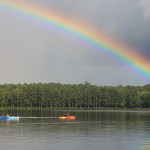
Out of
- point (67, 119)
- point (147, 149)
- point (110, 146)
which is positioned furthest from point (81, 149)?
point (67, 119)

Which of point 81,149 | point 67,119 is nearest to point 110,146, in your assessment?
point 81,149

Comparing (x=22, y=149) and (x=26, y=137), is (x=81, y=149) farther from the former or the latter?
(x=26, y=137)

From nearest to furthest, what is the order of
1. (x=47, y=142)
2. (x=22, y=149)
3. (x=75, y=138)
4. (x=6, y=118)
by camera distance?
1. (x=22, y=149)
2. (x=47, y=142)
3. (x=75, y=138)
4. (x=6, y=118)

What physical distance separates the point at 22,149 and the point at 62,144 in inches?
320

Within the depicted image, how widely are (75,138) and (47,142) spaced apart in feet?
24.3

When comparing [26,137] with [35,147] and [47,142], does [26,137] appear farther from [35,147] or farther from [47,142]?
[35,147]

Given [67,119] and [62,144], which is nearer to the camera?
[62,144]

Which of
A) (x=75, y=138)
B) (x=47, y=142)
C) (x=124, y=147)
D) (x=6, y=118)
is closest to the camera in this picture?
(x=124, y=147)

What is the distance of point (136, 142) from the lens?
62.1m

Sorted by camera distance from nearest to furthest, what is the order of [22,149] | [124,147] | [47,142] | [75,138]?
[22,149], [124,147], [47,142], [75,138]

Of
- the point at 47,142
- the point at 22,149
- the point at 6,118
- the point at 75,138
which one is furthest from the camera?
the point at 6,118

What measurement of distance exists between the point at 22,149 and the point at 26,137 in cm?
1454

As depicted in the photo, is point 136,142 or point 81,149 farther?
point 136,142

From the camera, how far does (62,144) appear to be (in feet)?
194
